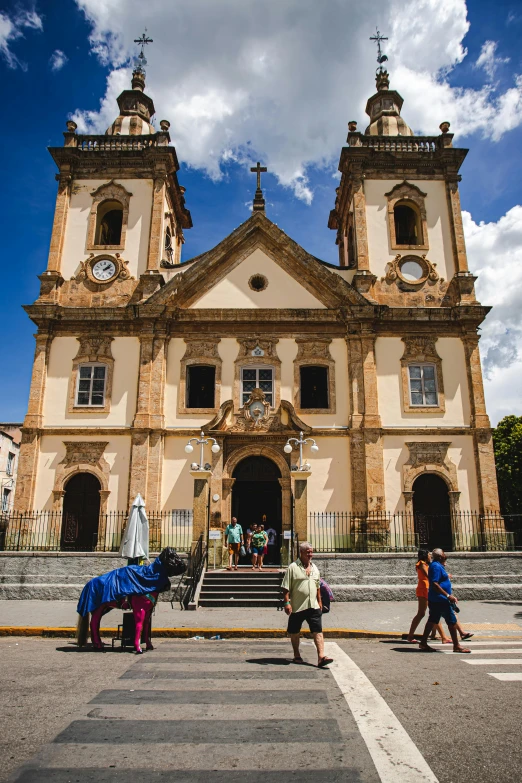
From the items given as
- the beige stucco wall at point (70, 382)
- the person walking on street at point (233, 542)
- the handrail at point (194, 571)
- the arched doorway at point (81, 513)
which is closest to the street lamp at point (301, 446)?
the person walking on street at point (233, 542)

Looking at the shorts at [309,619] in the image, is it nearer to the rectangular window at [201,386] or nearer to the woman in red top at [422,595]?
A: the woman in red top at [422,595]

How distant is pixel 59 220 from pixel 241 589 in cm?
1707

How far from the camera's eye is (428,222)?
2427 centimetres

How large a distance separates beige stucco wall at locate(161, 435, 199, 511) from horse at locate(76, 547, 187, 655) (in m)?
11.1

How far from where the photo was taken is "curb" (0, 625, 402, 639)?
1098 centimetres

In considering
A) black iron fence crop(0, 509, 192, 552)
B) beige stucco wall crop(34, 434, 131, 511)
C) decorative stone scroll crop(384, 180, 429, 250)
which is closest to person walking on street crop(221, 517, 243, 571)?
black iron fence crop(0, 509, 192, 552)

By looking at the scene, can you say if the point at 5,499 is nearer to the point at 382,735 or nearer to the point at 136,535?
the point at 136,535

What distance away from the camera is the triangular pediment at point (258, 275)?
22.5 meters

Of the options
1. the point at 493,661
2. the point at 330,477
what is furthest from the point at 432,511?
the point at 493,661

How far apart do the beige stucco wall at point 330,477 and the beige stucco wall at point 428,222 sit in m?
7.61

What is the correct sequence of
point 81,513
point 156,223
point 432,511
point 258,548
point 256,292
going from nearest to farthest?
point 258,548, point 81,513, point 432,511, point 256,292, point 156,223

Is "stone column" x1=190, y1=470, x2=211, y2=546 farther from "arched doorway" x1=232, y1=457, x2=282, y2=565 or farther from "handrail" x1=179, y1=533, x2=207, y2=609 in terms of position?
"arched doorway" x1=232, y1=457, x2=282, y2=565

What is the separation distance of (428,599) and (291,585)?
2.72 meters

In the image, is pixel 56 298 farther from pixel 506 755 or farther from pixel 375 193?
pixel 506 755
